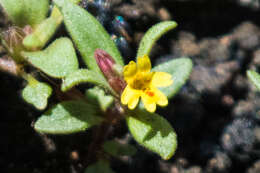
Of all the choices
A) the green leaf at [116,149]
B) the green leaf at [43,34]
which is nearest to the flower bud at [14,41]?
the green leaf at [43,34]

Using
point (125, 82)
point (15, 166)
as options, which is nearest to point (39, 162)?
point (15, 166)

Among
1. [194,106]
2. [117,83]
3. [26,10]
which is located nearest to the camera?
[117,83]

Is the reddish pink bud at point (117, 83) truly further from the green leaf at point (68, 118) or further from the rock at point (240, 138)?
the rock at point (240, 138)

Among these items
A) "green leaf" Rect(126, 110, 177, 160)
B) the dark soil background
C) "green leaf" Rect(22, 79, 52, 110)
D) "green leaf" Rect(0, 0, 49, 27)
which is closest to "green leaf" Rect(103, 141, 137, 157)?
the dark soil background

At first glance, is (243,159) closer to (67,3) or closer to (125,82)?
(125,82)

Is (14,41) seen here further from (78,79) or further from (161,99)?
(161,99)

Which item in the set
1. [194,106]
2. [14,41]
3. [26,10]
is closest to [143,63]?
[14,41]

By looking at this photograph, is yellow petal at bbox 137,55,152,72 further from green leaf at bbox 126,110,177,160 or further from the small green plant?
green leaf at bbox 126,110,177,160
